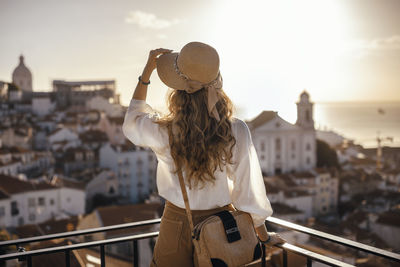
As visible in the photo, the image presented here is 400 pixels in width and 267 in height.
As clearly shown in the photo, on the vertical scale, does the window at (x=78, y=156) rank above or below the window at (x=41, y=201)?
above

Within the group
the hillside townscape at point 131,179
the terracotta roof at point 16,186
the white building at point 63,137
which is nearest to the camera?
the hillside townscape at point 131,179

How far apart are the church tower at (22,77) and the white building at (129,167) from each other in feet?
96.0

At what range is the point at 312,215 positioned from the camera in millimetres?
26000

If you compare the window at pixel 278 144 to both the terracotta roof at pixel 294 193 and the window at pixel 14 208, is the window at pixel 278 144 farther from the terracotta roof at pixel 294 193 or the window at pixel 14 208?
the window at pixel 14 208

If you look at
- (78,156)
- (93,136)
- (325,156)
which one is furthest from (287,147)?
(78,156)

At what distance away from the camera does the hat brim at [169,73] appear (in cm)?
143

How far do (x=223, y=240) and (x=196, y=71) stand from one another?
0.63 meters

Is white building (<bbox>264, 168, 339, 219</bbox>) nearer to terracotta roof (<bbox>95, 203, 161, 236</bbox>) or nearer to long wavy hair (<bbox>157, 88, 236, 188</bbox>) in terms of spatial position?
terracotta roof (<bbox>95, 203, 161, 236</bbox>)

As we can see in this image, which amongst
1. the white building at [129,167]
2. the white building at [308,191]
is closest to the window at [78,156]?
the white building at [129,167]

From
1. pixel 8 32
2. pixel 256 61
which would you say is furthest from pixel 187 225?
pixel 8 32

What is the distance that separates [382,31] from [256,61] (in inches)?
966

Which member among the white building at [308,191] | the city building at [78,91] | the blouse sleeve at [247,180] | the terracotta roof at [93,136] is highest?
the city building at [78,91]

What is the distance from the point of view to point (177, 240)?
1.47 metres

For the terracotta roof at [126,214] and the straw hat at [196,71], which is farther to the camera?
the terracotta roof at [126,214]
